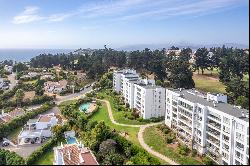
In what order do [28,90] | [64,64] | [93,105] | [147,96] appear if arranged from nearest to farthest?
[147,96]
[93,105]
[28,90]
[64,64]

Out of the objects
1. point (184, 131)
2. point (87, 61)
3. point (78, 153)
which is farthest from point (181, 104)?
point (87, 61)

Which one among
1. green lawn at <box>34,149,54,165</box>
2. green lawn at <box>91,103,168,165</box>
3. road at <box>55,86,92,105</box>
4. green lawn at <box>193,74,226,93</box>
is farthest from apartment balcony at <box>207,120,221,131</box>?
road at <box>55,86,92,105</box>

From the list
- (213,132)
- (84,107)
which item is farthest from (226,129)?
(84,107)

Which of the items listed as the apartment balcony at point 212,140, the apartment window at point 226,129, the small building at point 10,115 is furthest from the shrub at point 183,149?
the small building at point 10,115

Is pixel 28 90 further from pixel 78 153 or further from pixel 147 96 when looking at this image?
pixel 78 153

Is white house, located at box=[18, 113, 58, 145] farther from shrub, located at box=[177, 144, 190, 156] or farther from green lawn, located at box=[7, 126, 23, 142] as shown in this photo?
shrub, located at box=[177, 144, 190, 156]

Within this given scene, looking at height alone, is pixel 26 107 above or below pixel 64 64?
below

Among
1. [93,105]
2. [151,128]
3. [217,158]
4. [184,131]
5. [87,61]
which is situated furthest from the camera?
[87,61]

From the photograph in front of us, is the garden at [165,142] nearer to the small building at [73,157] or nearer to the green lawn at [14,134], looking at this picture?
the small building at [73,157]
